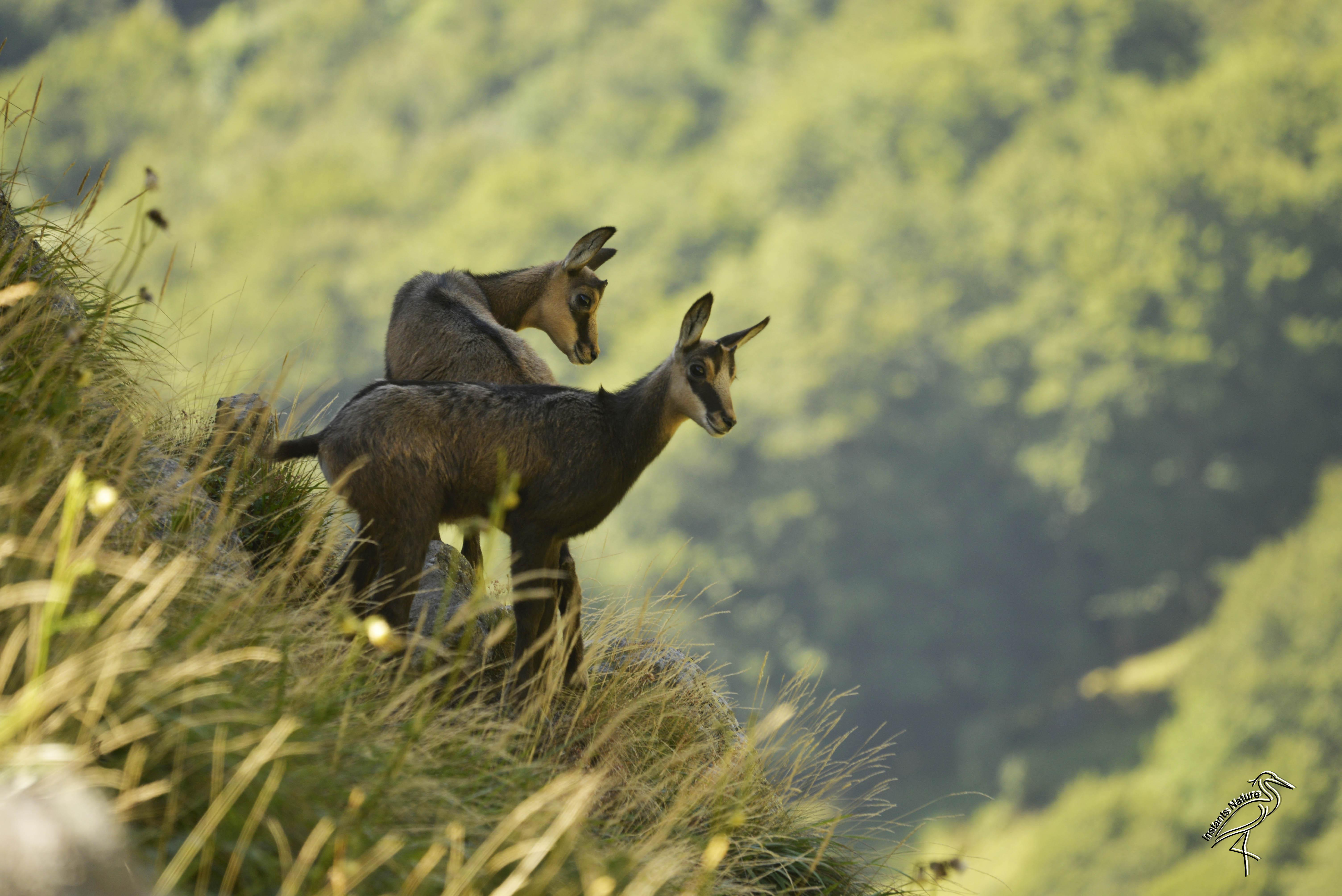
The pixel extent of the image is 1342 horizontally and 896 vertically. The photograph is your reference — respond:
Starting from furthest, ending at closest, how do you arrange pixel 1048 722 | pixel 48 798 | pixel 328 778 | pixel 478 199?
pixel 478 199
pixel 1048 722
pixel 328 778
pixel 48 798

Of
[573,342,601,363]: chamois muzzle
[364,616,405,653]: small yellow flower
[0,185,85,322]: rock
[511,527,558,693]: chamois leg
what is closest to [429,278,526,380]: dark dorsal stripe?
[573,342,601,363]: chamois muzzle

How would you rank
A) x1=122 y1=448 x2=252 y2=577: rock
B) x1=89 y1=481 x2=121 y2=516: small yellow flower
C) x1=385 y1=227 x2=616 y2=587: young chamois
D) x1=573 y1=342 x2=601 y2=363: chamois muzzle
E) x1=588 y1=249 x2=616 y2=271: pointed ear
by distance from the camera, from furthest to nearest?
x1=588 y1=249 x2=616 y2=271: pointed ear → x1=573 y1=342 x2=601 y2=363: chamois muzzle → x1=385 y1=227 x2=616 y2=587: young chamois → x1=122 y1=448 x2=252 y2=577: rock → x1=89 y1=481 x2=121 y2=516: small yellow flower

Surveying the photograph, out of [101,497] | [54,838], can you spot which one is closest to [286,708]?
[101,497]

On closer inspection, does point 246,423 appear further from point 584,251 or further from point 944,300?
point 944,300

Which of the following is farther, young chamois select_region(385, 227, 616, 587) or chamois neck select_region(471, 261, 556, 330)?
chamois neck select_region(471, 261, 556, 330)

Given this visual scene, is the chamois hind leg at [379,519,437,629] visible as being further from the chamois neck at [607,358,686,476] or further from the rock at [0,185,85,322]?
the rock at [0,185,85,322]

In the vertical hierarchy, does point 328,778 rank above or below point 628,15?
below

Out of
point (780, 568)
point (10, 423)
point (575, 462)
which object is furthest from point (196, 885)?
point (780, 568)

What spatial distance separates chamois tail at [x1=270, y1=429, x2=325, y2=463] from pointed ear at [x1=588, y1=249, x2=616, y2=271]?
331cm

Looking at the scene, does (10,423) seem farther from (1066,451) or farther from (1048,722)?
(1066,451)

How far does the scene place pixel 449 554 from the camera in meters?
8.02

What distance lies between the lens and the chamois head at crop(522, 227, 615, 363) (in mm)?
8703

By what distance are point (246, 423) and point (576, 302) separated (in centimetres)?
303

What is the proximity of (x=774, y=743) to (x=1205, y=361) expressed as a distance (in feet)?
211
